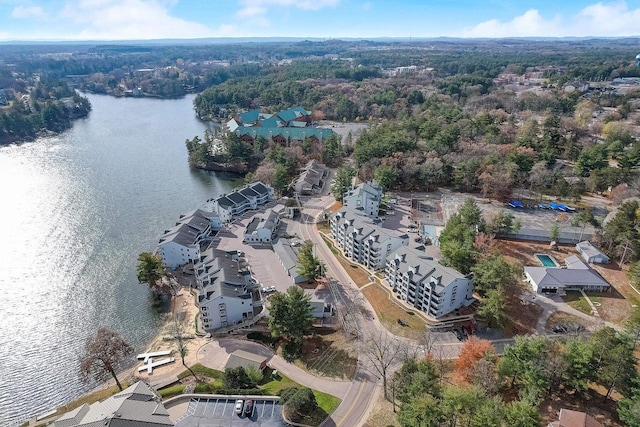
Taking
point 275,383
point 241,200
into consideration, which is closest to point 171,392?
point 275,383

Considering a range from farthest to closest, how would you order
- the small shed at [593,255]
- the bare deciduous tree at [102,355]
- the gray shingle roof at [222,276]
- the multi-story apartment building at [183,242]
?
the small shed at [593,255] < the multi-story apartment building at [183,242] < the gray shingle roof at [222,276] < the bare deciduous tree at [102,355]

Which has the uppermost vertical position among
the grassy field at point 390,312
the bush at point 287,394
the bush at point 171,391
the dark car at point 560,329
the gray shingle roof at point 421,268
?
the gray shingle roof at point 421,268

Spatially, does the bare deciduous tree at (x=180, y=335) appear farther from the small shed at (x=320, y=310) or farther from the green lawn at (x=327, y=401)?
the small shed at (x=320, y=310)

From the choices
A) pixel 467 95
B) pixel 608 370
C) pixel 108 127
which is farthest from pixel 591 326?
pixel 108 127

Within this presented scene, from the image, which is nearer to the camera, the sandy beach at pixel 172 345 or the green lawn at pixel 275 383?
the green lawn at pixel 275 383

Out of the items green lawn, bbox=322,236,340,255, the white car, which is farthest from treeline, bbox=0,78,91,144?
the white car

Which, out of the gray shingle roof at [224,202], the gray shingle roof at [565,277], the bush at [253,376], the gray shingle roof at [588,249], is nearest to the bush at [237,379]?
the bush at [253,376]

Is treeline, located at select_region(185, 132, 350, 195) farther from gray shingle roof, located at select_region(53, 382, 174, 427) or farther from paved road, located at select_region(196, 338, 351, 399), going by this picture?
gray shingle roof, located at select_region(53, 382, 174, 427)
